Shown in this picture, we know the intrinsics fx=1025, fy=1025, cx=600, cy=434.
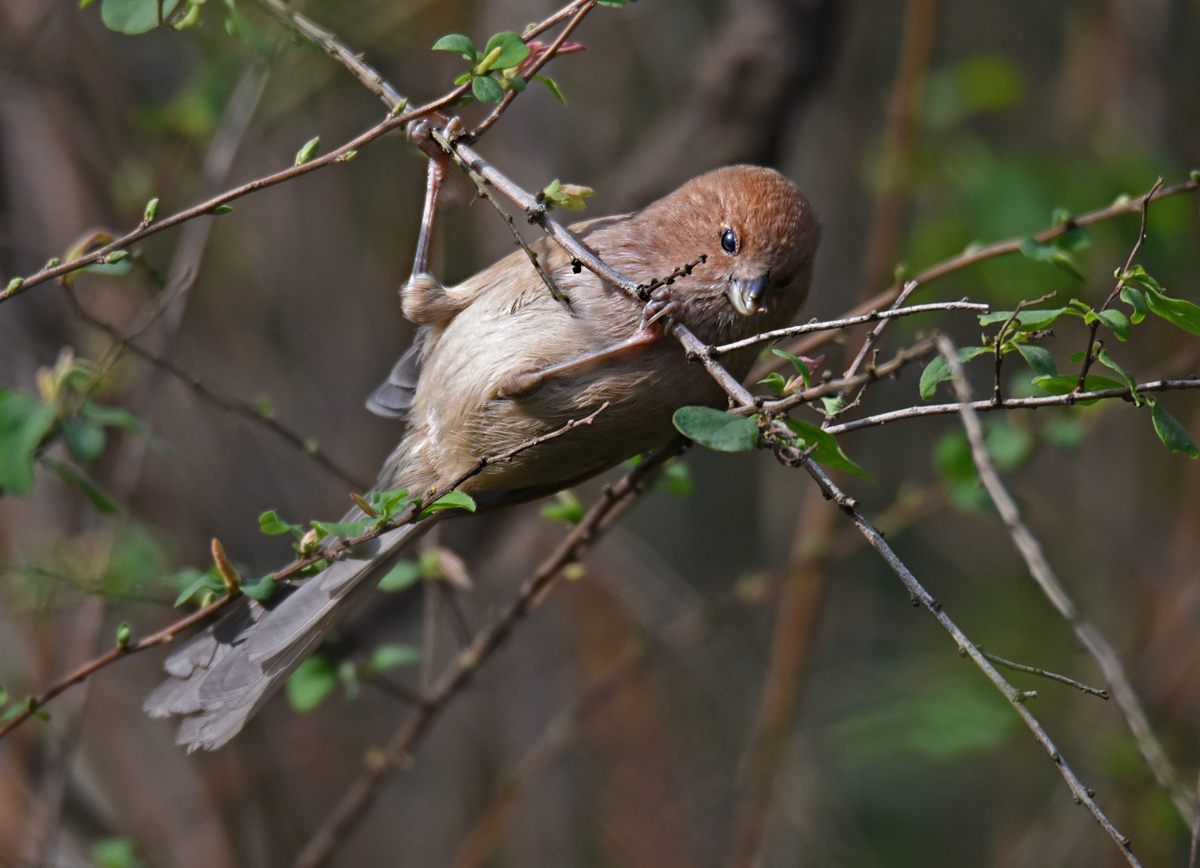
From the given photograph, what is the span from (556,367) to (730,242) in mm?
561

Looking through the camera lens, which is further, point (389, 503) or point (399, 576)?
point (399, 576)

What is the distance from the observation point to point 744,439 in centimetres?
157

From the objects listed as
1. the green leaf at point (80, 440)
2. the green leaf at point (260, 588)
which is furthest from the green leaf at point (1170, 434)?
the green leaf at point (80, 440)

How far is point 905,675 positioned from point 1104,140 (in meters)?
3.19

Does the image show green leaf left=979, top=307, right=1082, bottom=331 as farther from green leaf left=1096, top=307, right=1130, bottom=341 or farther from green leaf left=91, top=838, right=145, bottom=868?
green leaf left=91, top=838, right=145, bottom=868

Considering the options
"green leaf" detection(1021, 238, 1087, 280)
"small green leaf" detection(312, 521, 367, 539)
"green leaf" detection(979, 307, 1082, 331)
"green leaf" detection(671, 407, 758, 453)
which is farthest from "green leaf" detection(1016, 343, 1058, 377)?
"small green leaf" detection(312, 521, 367, 539)

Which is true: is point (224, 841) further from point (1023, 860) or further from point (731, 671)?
point (1023, 860)

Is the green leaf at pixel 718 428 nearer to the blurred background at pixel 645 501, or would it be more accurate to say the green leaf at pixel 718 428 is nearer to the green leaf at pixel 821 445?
the green leaf at pixel 821 445

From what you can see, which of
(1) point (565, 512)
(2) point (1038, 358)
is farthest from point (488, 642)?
(2) point (1038, 358)

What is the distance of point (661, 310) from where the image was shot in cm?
241

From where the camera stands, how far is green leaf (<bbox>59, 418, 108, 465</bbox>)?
2174mm

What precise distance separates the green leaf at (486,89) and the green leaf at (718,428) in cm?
73

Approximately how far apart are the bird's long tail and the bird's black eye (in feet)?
3.34

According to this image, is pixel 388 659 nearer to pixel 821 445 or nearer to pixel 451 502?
pixel 451 502
